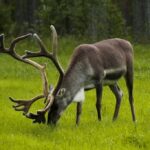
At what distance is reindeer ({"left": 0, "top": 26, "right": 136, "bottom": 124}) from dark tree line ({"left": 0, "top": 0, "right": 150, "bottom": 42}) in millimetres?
16940

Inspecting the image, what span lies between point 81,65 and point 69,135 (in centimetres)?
139

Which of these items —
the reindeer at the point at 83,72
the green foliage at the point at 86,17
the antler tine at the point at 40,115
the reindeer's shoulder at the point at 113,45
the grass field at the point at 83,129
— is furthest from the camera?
the green foliage at the point at 86,17

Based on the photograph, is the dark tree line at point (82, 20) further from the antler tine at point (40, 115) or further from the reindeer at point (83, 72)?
the antler tine at point (40, 115)

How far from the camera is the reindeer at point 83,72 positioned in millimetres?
10250

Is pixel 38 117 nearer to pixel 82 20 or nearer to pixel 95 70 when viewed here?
pixel 95 70

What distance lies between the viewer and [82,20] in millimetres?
29922

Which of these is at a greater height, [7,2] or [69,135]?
[69,135]

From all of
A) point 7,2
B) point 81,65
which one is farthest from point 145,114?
point 7,2

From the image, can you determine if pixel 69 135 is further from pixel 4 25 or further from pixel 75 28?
pixel 4 25

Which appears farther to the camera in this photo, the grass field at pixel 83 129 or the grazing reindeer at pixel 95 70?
the grazing reindeer at pixel 95 70

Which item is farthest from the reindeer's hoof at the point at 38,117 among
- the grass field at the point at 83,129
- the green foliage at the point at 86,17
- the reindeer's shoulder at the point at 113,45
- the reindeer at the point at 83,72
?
the green foliage at the point at 86,17

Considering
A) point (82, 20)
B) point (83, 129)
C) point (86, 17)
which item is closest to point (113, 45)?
point (83, 129)

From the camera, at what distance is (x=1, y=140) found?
9.28 meters

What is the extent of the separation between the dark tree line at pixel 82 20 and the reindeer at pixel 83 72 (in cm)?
1694
